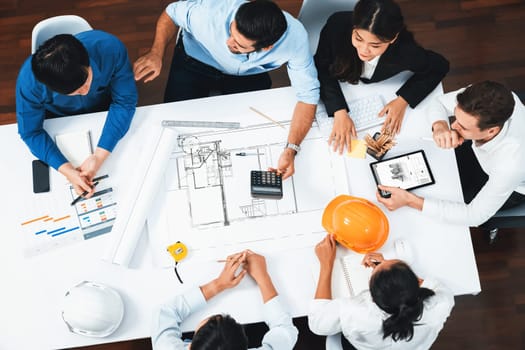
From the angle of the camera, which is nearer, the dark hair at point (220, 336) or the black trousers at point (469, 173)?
the dark hair at point (220, 336)

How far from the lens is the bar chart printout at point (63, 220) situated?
1.68 metres

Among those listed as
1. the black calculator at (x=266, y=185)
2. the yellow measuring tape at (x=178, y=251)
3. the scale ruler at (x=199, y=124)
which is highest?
the scale ruler at (x=199, y=124)

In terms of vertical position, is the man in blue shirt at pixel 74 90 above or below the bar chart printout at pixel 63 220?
above

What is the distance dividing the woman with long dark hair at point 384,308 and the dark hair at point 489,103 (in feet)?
1.75

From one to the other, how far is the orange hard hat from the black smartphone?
0.99 m

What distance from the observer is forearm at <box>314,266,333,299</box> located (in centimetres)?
161

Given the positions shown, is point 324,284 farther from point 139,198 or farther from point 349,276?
point 139,198

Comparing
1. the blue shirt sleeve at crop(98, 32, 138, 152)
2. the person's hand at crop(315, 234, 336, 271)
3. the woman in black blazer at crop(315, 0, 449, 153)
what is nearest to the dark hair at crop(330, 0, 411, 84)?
the woman in black blazer at crop(315, 0, 449, 153)

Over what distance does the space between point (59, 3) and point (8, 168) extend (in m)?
1.40

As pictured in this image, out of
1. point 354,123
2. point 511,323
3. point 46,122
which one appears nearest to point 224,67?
point 354,123

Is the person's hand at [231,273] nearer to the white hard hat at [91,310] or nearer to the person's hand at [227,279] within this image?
the person's hand at [227,279]

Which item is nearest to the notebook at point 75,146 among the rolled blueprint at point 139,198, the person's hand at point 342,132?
the rolled blueprint at point 139,198

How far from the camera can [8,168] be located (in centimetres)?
174

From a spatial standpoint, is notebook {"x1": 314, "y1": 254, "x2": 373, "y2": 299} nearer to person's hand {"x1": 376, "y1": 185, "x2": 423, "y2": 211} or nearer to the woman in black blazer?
person's hand {"x1": 376, "y1": 185, "x2": 423, "y2": 211}
